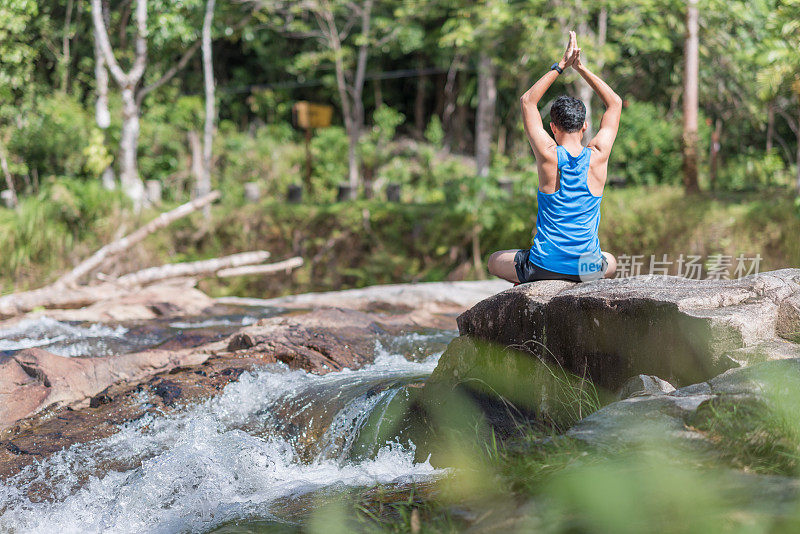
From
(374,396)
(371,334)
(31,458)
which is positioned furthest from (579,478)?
(371,334)

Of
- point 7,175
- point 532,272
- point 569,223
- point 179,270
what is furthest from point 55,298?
point 569,223

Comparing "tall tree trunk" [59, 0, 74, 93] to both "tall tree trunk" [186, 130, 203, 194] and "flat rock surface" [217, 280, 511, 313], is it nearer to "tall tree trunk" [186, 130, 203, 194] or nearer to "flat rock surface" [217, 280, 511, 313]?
"tall tree trunk" [186, 130, 203, 194]

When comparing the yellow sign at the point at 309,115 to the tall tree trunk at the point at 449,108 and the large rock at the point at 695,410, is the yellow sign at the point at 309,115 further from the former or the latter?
the large rock at the point at 695,410

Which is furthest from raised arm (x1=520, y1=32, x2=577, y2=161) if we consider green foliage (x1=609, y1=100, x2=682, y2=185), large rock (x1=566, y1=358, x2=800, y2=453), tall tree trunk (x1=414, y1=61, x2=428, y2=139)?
tall tree trunk (x1=414, y1=61, x2=428, y2=139)

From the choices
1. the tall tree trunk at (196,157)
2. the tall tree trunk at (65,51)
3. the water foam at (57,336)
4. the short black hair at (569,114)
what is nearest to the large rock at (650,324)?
the short black hair at (569,114)

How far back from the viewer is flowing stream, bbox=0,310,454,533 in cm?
367

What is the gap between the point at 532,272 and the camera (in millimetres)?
4395

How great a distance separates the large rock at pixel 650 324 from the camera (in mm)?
3293

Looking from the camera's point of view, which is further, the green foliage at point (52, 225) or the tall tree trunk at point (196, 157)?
the tall tree trunk at point (196, 157)

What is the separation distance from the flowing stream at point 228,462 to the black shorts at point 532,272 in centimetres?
91

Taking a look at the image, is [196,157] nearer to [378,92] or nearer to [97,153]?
[97,153]

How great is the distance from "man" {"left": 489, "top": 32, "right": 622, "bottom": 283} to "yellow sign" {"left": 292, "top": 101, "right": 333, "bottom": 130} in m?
11.5

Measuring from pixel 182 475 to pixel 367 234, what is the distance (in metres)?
10.4

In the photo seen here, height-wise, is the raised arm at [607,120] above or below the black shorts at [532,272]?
above
